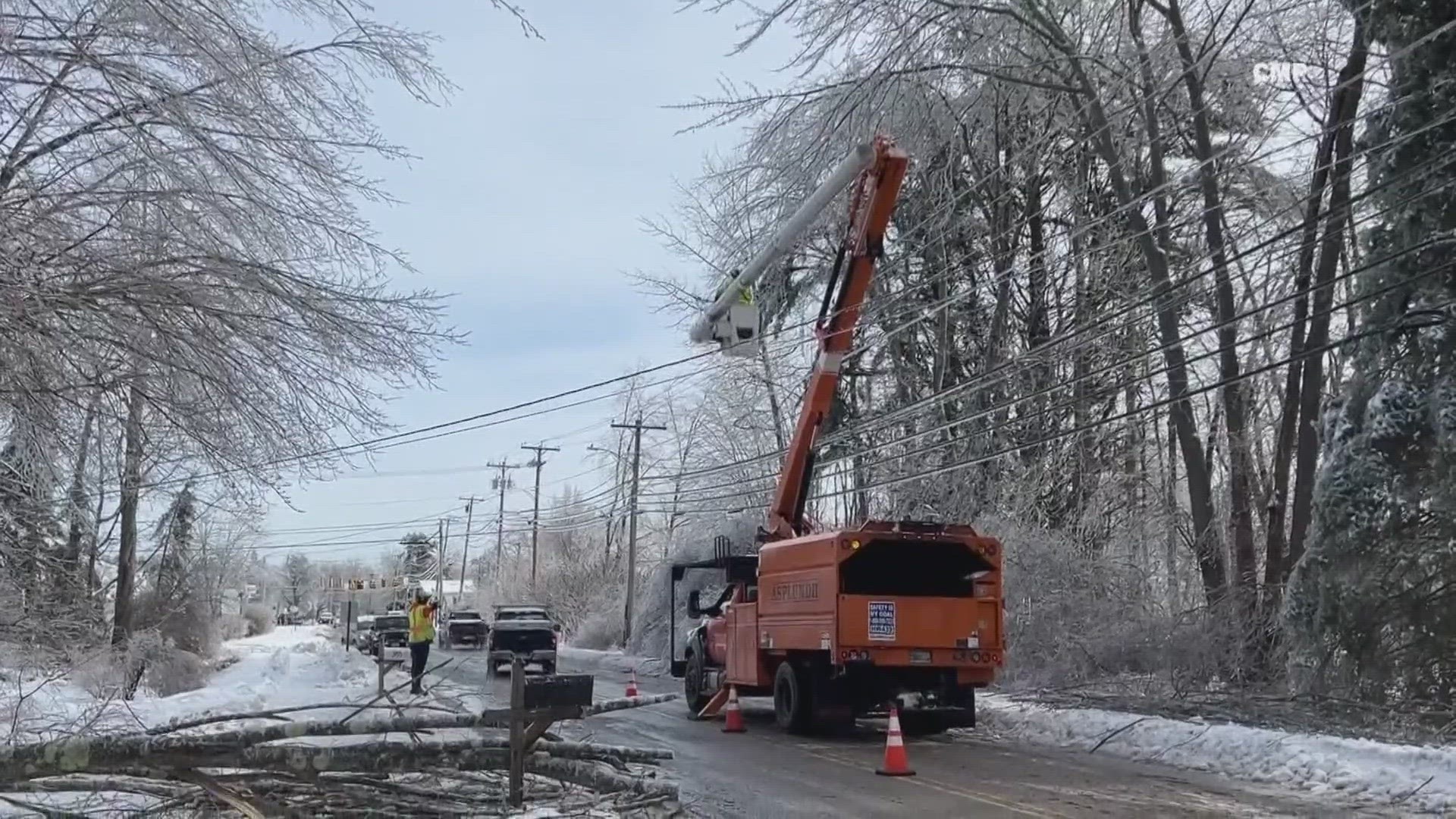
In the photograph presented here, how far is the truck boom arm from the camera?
18.1 metres

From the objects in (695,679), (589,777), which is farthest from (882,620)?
(589,777)

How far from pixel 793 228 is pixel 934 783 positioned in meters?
10.0

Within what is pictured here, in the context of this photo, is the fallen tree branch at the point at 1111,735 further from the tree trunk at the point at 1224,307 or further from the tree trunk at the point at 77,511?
the tree trunk at the point at 77,511

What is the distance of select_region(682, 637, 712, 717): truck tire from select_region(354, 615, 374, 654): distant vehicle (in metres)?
21.5

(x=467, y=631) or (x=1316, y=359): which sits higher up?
(x=1316, y=359)

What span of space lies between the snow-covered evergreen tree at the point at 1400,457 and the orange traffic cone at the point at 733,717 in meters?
7.23

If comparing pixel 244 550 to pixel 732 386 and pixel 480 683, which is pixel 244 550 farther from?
pixel 480 683

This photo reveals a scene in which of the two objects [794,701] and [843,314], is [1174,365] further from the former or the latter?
[794,701]

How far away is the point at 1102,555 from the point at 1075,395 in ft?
12.9

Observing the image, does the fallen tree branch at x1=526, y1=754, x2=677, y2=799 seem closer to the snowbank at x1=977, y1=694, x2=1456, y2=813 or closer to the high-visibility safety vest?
the snowbank at x1=977, y1=694, x2=1456, y2=813

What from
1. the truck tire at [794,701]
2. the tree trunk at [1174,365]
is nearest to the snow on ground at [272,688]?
the truck tire at [794,701]

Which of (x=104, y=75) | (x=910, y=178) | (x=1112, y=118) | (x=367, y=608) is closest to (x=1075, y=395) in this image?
(x=910, y=178)

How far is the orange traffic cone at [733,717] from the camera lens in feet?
57.7

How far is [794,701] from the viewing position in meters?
17.1
